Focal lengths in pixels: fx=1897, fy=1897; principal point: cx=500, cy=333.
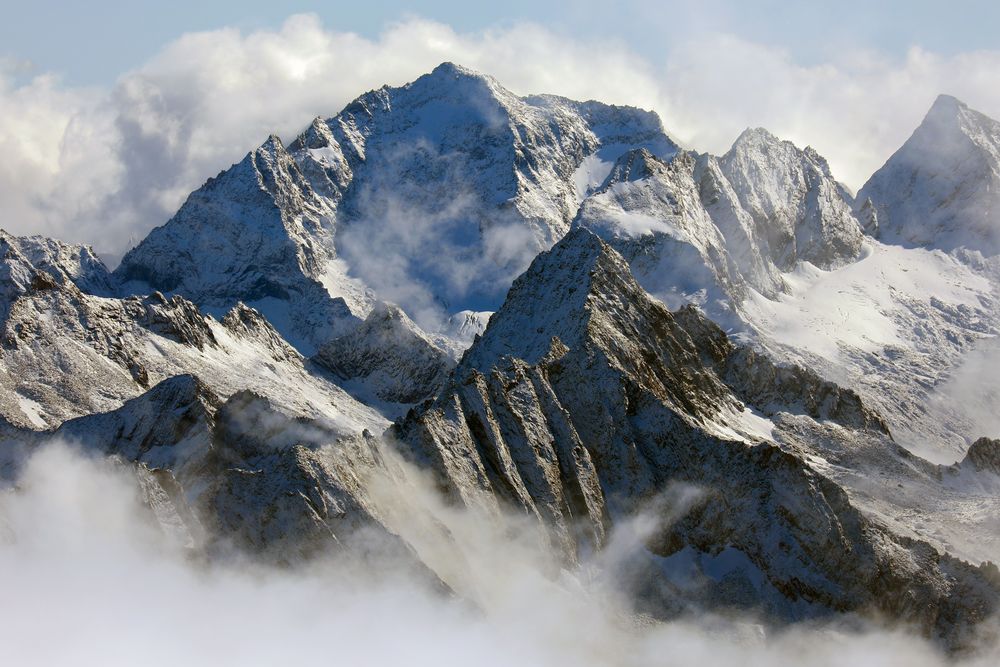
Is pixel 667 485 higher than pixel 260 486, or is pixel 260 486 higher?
pixel 667 485

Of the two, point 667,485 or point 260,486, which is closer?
point 260,486

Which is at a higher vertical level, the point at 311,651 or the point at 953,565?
the point at 953,565

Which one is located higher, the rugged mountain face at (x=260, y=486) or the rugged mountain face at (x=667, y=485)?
the rugged mountain face at (x=667, y=485)

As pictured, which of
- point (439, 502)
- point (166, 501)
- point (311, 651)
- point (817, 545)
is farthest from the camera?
point (817, 545)

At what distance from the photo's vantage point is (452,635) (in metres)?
137

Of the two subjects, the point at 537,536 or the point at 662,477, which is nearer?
the point at 537,536

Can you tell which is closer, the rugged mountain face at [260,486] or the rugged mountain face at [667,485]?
the rugged mountain face at [260,486]

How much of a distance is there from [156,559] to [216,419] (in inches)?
1700

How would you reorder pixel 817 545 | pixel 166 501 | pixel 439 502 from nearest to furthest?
pixel 166 501
pixel 439 502
pixel 817 545

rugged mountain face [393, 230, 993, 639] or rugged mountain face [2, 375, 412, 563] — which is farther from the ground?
rugged mountain face [393, 230, 993, 639]

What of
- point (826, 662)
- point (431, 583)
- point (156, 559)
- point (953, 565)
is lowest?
point (156, 559)

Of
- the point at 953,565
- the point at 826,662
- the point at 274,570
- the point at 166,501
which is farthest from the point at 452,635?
the point at 953,565

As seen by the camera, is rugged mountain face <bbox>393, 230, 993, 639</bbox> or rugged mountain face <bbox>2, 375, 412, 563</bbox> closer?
rugged mountain face <bbox>2, 375, 412, 563</bbox>

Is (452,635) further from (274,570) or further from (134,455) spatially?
(134,455)
